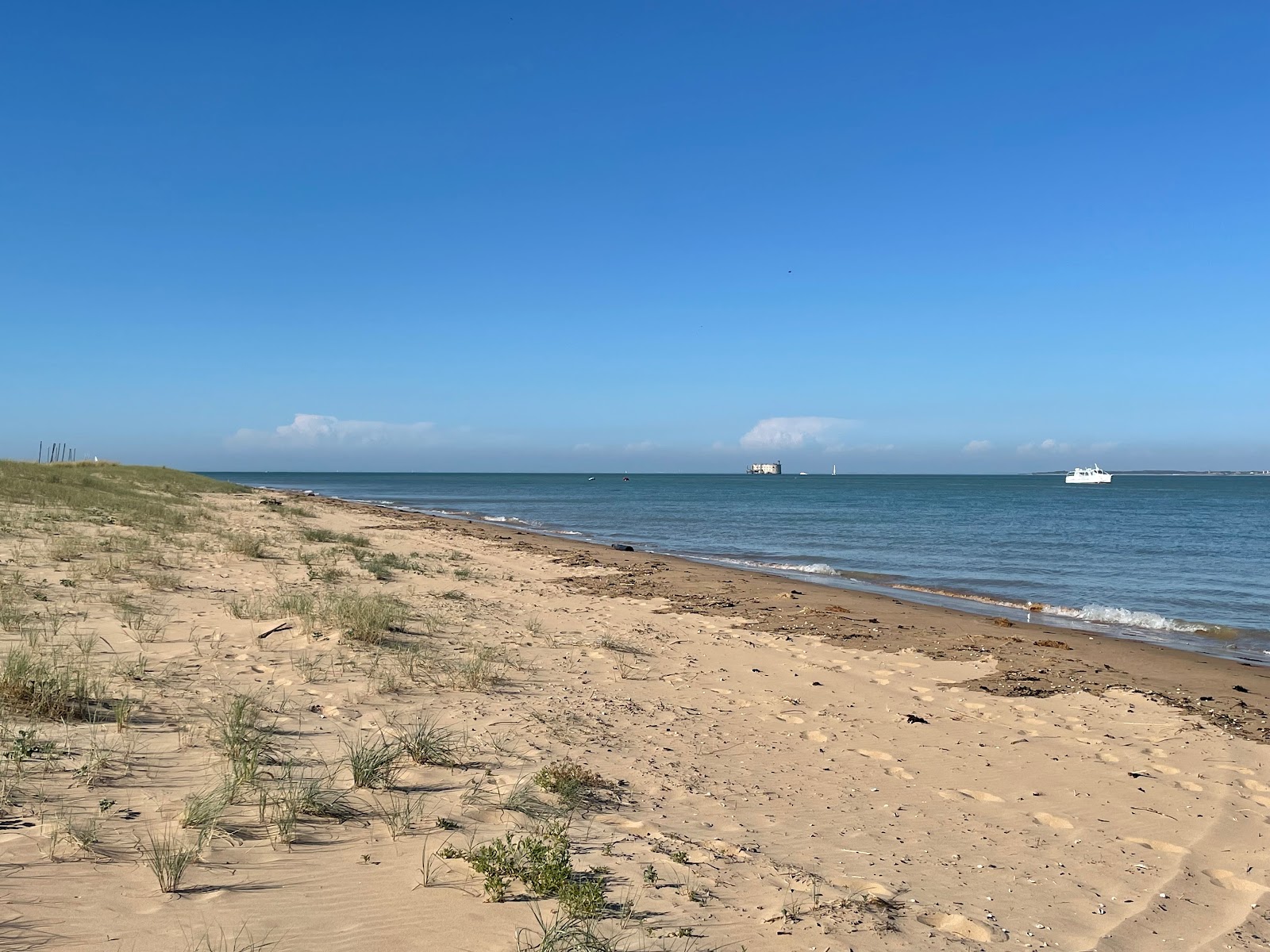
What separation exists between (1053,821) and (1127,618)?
40.7 ft

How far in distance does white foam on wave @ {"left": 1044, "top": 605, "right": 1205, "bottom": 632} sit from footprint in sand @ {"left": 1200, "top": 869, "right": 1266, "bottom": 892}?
12.0 m

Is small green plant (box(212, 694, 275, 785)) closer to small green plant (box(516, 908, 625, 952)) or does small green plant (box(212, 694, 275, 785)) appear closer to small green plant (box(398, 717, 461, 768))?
small green plant (box(398, 717, 461, 768))

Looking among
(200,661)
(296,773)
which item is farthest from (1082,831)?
(200,661)

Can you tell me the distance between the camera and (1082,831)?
17.8ft

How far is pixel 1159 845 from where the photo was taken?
528 cm

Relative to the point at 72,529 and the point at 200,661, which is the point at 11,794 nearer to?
the point at 200,661

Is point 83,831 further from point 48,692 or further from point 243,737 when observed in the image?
point 48,692

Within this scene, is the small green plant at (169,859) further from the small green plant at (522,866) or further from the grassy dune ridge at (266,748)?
the small green plant at (522,866)

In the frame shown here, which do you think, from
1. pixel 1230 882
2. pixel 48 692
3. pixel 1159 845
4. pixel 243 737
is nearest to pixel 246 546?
pixel 48 692

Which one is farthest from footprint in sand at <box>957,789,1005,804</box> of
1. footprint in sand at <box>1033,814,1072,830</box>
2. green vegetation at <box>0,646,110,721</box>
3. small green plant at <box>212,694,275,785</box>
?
green vegetation at <box>0,646,110,721</box>

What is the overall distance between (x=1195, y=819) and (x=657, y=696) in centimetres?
463

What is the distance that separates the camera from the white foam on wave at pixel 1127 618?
49.9ft

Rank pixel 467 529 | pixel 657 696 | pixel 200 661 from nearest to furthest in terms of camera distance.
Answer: pixel 200 661, pixel 657 696, pixel 467 529

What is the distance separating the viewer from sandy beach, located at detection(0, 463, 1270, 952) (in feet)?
11.9
